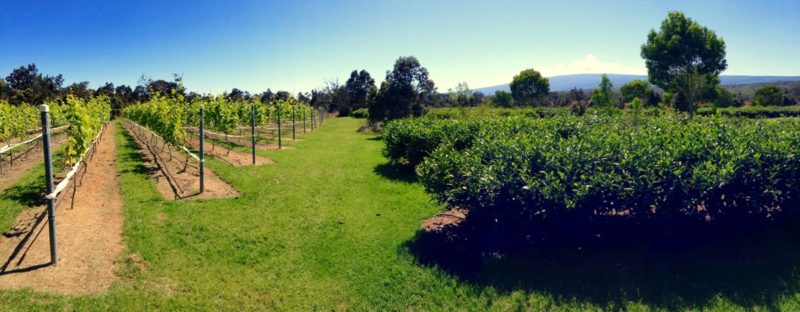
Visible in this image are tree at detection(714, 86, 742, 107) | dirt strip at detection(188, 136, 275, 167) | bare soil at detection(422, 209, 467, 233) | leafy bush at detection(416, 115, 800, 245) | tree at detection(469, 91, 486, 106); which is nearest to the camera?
leafy bush at detection(416, 115, 800, 245)

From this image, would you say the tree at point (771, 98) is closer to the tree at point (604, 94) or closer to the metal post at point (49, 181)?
the tree at point (604, 94)

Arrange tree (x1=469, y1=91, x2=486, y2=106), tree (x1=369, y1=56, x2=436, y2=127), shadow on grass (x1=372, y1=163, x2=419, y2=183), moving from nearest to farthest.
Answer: shadow on grass (x1=372, y1=163, x2=419, y2=183)
tree (x1=369, y1=56, x2=436, y2=127)
tree (x1=469, y1=91, x2=486, y2=106)

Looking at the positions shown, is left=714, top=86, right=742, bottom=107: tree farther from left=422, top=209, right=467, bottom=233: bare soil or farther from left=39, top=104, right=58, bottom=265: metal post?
left=39, top=104, right=58, bottom=265: metal post

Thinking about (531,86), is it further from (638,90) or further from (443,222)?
(443,222)

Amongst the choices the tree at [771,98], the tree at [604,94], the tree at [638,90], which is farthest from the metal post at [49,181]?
the tree at [771,98]

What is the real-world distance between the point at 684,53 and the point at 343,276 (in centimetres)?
5582

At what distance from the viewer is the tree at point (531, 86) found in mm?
76188

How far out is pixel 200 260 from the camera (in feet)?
19.0

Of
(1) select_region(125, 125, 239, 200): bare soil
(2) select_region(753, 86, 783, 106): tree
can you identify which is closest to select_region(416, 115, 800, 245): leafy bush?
(1) select_region(125, 125, 239, 200): bare soil

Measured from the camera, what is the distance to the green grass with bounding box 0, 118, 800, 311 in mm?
4637

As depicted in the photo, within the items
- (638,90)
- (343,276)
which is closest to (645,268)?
(343,276)

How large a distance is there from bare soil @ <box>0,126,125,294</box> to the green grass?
0.21 m

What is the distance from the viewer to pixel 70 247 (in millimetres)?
5922

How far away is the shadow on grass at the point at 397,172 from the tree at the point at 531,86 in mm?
68252
